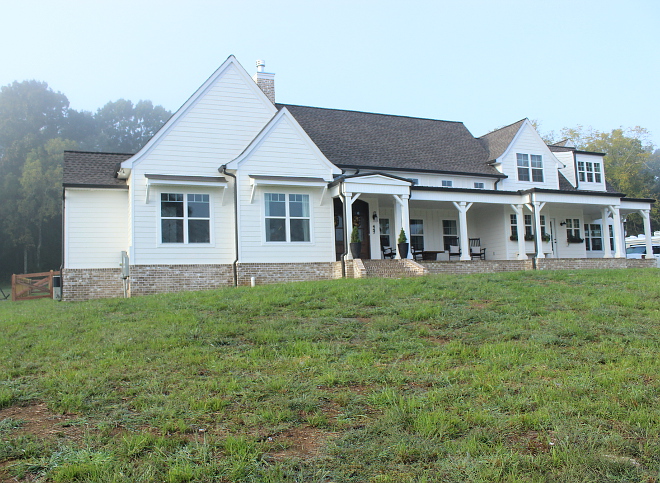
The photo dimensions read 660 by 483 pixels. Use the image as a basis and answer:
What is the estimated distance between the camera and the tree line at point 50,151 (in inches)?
1762

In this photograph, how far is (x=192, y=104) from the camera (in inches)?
714

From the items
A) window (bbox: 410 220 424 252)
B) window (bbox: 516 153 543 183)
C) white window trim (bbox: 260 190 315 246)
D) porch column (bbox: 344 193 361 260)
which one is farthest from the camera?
window (bbox: 516 153 543 183)

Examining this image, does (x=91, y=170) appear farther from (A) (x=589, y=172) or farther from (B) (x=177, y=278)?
(A) (x=589, y=172)

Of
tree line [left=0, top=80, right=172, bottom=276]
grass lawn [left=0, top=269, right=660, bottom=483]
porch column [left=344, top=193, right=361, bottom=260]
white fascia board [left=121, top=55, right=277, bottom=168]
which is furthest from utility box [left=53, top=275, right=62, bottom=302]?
tree line [left=0, top=80, right=172, bottom=276]

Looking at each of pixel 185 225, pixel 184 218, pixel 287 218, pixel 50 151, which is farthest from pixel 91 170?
pixel 50 151

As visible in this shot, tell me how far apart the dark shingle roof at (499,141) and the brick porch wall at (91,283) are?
16.3 m

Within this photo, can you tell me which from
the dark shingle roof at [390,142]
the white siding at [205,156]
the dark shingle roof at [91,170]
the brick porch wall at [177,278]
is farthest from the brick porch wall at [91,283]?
the dark shingle roof at [390,142]

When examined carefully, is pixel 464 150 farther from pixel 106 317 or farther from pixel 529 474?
pixel 529 474

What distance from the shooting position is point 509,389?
5.67 m

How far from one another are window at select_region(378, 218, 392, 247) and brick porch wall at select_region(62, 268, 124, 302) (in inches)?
383

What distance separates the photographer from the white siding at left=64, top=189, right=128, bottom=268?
17609 millimetres

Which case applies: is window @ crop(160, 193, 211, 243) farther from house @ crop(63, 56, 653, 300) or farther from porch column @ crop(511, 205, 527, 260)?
porch column @ crop(511, 205, 527, 260)

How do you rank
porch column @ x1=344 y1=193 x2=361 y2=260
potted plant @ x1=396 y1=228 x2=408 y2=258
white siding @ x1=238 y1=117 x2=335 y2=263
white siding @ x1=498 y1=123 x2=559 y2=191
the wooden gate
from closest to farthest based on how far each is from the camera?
1. white siding @ x1=238 y1=117 x2=335 y2=263
2. porch column @ x1=344 y1=193 x2=361 y2=260
3. potted plant @ x1=396 y1=228 x2=408 y2=258
4. the wooden gate
5. white siding @ x1=498 y1=123 x2=559 y2=191

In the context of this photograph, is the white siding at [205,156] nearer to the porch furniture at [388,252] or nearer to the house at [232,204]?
the house at [232,204]
